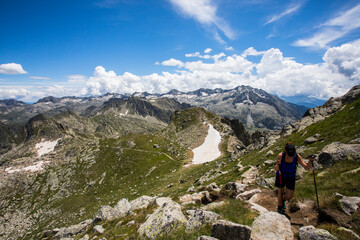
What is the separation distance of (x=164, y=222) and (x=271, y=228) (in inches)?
270

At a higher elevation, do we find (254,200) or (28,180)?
(254,200)

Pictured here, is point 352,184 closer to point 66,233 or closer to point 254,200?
point 254,200

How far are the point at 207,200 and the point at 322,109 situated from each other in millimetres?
51068

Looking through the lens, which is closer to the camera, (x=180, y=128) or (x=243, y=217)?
(x=243, y=217)

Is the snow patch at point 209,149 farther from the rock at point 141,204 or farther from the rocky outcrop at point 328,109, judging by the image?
the rock at point 141,204

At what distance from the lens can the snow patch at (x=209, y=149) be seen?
254ft

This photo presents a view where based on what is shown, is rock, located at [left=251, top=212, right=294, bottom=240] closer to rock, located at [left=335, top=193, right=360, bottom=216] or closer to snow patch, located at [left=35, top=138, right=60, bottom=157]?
rock, located at [left=335, top=193, right=360, bottom=216]

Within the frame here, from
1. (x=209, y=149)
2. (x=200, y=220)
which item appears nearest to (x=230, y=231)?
(x=200, y=220)

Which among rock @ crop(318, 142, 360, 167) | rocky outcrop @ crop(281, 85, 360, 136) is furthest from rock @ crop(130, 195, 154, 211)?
rocky outcrop @ crop(281, 85, 360, 136)

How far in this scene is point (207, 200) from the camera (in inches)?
684

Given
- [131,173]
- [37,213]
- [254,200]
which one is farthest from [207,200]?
[37,213]

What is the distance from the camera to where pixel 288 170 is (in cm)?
1197

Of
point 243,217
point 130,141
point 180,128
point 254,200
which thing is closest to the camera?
point 243,217

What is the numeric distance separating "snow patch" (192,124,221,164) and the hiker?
6234 cm
